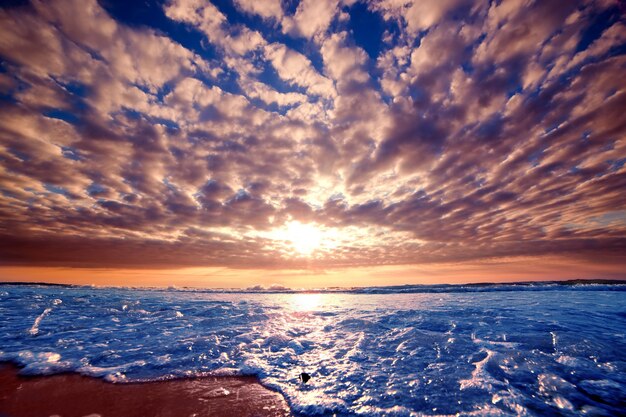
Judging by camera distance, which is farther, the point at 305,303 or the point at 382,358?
the point at 305,303

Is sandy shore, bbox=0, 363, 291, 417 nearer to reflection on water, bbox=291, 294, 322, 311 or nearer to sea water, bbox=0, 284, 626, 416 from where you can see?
sea water, bbox=0, 284, 626, 416

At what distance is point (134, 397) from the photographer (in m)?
4.36

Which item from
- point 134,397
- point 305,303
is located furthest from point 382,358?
point 305,303

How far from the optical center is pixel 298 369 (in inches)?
225

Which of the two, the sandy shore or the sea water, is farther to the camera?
the sea water

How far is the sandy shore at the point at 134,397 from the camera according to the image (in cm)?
392

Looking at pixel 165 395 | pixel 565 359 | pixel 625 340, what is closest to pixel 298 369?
pixel 165 395

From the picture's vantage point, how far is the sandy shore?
3.92 meters

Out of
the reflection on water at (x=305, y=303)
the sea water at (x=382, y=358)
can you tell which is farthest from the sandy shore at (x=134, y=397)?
the reflection on water at (x=305, y=303)

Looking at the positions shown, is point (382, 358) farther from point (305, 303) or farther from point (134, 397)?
point (305, 303)

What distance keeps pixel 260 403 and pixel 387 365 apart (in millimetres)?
2934

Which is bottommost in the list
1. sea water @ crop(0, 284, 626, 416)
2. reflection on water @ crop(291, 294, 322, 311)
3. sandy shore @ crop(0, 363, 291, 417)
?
sandy shore @ crop(0, 363, 291, 417)

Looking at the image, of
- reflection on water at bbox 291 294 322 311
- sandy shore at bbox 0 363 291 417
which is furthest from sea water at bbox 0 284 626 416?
reflection on water at bbox 291 294 322 311

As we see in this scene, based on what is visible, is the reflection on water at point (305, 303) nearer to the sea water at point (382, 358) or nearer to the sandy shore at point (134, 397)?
the sea water at point (382, 358)
